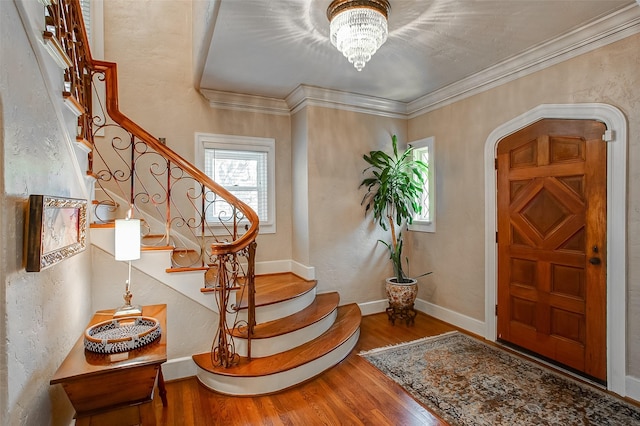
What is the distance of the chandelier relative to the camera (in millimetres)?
2350

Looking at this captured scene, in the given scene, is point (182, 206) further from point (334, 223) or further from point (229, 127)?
point (334, 223)

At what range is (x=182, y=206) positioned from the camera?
13.2 ft

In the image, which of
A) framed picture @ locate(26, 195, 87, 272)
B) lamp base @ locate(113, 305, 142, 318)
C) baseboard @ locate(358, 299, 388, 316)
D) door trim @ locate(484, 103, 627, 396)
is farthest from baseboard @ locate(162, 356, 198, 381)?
door trim @ locate(484, 103, 627, 396)

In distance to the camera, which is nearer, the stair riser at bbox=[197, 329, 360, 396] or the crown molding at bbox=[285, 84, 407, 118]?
the stair riser at bbox=[197, 329, 360, 396]

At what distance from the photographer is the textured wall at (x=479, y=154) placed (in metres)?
2.54

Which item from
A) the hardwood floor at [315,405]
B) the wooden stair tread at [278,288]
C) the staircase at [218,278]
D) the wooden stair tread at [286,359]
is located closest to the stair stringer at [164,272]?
the staircase at [218,278]

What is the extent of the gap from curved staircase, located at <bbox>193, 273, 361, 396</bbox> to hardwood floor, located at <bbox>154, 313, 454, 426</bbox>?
9 centimetres

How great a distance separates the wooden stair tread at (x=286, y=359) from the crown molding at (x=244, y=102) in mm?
2912

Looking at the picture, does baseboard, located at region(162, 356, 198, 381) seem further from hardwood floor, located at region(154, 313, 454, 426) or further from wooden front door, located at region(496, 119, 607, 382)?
wooden front door, located at region(496, 119, 607, 382)

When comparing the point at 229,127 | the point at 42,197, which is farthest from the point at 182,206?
the point at 42,197

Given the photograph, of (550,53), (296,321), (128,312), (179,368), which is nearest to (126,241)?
(128,312)

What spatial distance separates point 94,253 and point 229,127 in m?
2.27

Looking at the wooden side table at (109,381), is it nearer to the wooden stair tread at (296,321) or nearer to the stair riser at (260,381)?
the stair riser at (260,381)

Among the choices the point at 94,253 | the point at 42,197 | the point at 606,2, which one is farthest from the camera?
the point at 94,253
